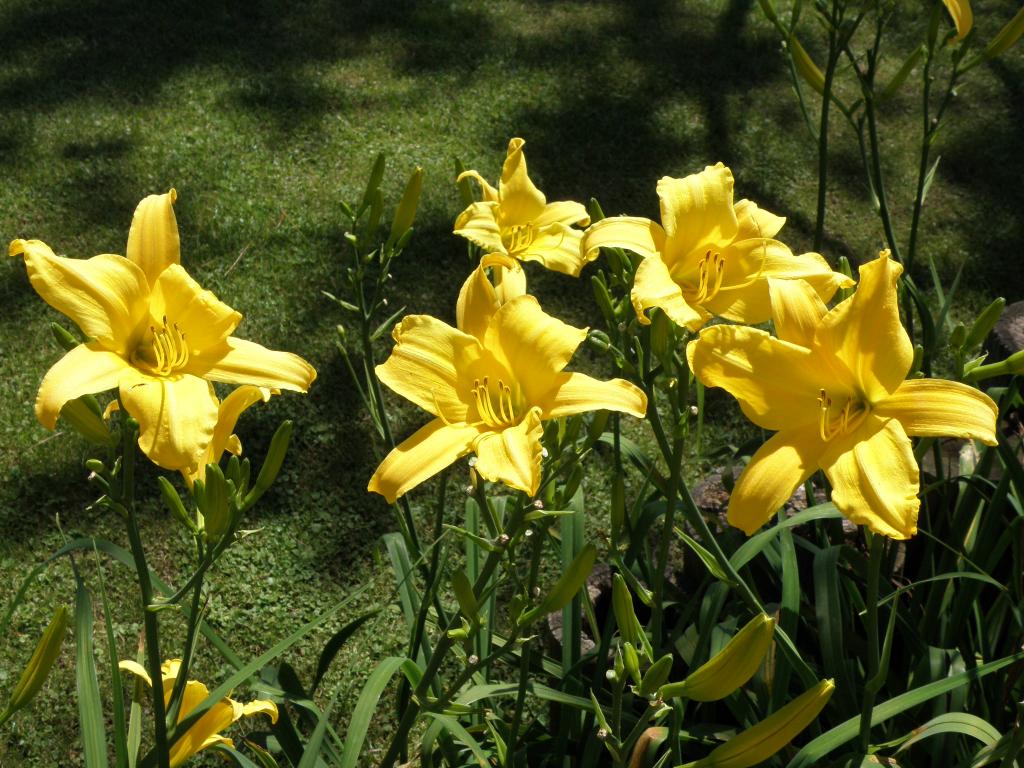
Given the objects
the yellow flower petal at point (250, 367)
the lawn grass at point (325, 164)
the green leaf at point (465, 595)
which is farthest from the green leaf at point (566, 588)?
the lawn grass at point (325, 164)

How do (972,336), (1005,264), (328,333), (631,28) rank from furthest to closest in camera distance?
(631,28) → (1005,264) → (328,333) → (972,336)

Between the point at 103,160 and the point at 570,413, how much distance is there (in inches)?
131

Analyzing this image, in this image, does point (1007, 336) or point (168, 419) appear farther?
point (1007, 336)

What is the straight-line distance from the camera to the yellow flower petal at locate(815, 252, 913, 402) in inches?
48.3

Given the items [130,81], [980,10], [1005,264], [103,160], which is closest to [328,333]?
[103,160]

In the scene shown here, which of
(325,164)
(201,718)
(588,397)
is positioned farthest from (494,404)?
(325,164)

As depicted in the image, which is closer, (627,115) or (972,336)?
(972,336)

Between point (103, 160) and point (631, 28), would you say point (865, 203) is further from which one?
point (103, 160)

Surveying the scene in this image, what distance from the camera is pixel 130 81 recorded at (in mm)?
4371

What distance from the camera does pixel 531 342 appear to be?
49.9 inches

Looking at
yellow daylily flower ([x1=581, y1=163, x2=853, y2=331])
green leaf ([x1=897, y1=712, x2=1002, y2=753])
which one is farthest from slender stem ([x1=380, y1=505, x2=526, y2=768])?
green leaf ([x1=897, y1=712, x2=1002, y2=753])

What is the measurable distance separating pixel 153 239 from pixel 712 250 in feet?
2.42

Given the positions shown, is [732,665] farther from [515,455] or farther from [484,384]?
[484,384]

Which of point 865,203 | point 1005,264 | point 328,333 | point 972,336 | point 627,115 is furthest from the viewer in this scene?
point 627,115
